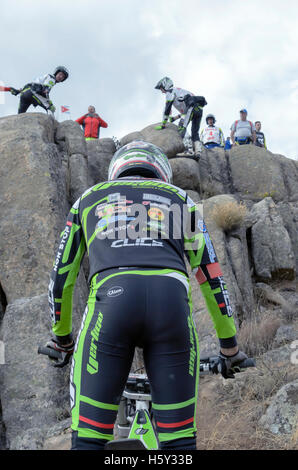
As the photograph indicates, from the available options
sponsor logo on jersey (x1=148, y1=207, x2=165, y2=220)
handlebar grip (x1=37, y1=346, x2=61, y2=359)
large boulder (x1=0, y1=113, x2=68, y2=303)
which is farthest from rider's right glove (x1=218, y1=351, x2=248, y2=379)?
large boulder (x1=0, y1=113, x2=68, y2=303)

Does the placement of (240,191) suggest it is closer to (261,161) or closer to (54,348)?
(261,161)

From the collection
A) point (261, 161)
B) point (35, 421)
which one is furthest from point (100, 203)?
point (261, 161)

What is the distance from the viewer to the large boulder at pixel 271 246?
1018cm

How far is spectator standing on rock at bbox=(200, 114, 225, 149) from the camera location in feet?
49.7

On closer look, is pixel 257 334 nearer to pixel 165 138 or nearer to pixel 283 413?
pixel 283 413

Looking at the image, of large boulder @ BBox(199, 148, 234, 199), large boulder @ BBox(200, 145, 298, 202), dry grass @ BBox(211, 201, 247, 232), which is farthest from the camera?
large boulder @ BBox(200, 145, 298, 202)

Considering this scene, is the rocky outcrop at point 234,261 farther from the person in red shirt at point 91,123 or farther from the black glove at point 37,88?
the person in red shirt at point 91,123

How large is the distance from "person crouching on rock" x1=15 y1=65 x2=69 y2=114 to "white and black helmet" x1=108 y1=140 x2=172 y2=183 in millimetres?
9008

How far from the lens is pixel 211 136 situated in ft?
50.3

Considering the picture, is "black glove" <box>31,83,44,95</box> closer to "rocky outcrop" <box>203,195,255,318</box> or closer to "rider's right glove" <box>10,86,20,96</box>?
"rider's right glove" <box>10,86,20,96</box>

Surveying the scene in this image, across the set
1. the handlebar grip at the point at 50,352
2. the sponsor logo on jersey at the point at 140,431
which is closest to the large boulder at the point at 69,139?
the handlebar grip at the point at 50,352

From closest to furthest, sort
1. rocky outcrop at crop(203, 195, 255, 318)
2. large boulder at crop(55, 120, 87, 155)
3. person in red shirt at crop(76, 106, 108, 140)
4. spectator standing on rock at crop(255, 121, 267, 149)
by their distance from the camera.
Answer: rocky outcrop at crop(203, 195, 255, 318), large boulder at crop(55, 120, 87, 155), person in red shirt at crop(76, 106, 108, 140), spectator standing on rock at crop(255, 121, 267, 149)

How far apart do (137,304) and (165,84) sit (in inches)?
495

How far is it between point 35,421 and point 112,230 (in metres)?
3.70
